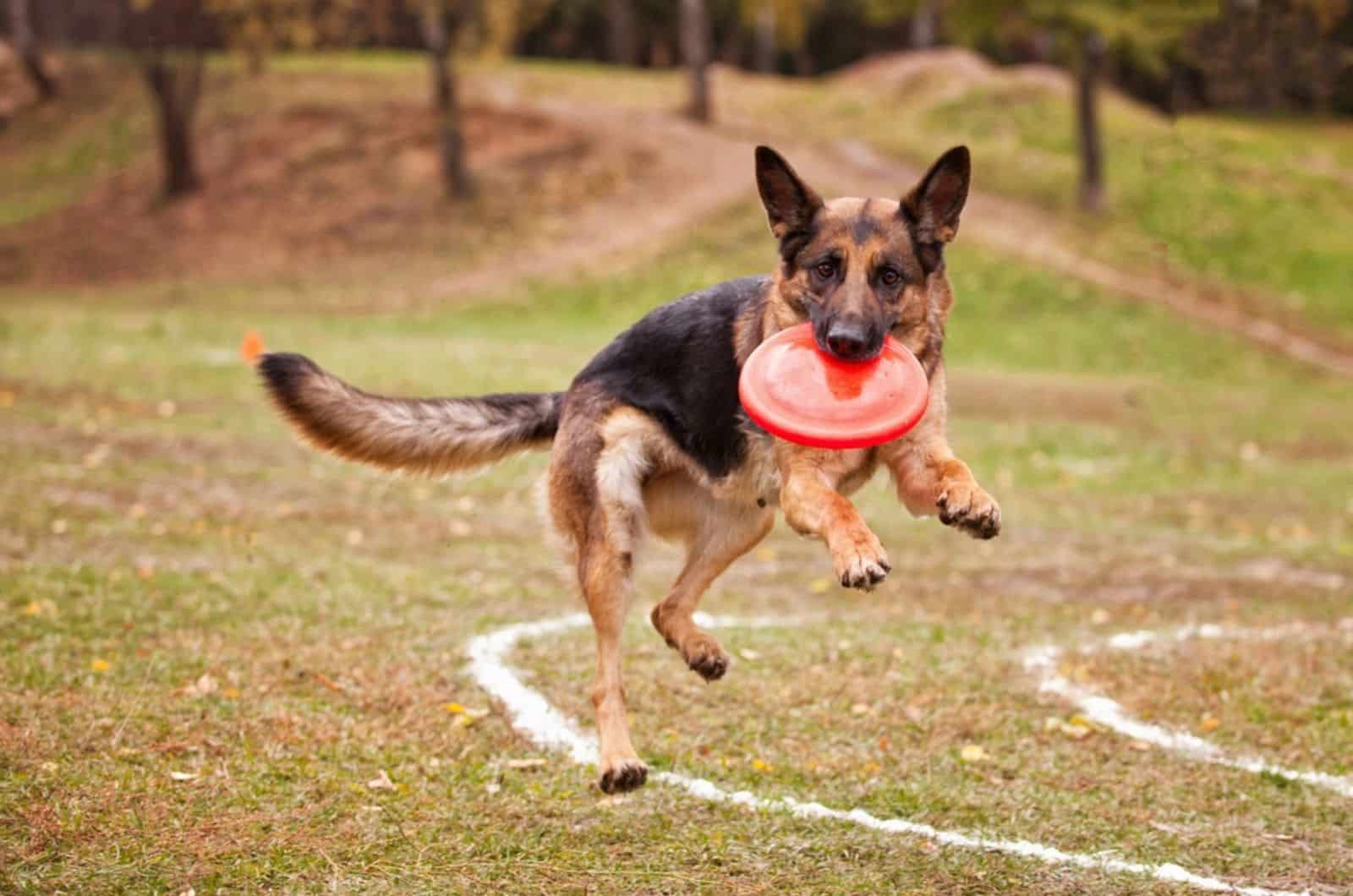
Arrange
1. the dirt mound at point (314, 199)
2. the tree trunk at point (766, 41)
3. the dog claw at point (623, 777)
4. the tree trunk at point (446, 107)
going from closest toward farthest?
the dog claw at point (623, 777), the tree trunk at point (446, 107), the dirt mound at point (314, 199), the tree trunk at point (766, 41)

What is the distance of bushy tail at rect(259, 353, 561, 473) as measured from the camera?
291 inches

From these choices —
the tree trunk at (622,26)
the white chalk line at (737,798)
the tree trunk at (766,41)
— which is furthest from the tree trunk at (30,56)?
the white chalk line at (737,798)

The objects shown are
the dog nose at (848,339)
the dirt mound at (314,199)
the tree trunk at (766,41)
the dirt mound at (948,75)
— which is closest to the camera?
the dog nose at (848,339)

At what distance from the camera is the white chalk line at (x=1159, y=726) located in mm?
7539

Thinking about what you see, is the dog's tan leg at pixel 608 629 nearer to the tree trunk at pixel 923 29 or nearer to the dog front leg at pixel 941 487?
the dog front leg at pixel 941 487

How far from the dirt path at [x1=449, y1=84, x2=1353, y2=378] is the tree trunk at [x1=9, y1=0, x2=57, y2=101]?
685 inches

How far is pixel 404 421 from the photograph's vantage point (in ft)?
24.9

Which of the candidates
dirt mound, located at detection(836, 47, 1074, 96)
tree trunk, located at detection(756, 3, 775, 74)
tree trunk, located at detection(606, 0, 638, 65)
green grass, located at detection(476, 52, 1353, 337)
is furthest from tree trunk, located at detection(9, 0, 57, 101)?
tree trunk, located at detection(756, 3, 775, 74)

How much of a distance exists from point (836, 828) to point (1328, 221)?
3380cm

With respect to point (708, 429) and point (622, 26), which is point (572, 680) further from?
point (622, 26)

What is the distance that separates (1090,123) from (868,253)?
3116cm

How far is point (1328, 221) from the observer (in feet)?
118

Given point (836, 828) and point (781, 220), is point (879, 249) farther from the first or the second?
point (836, 828)

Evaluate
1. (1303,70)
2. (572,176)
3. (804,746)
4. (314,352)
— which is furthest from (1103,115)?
(804,746)
